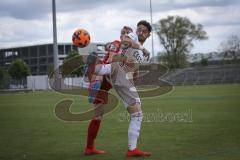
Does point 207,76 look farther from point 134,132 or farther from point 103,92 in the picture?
point 134,132

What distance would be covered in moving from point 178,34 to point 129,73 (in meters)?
98.2

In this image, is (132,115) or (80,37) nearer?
(132,115)

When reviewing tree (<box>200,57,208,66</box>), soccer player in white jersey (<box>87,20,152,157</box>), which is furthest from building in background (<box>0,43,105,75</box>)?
soccer player in white jersey (<box>87,20,152,157</box>)

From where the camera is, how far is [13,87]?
232ft

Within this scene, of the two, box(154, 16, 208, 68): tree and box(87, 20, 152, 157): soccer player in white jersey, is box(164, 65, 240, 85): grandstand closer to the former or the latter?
box(154, 16, 208, 68): tree

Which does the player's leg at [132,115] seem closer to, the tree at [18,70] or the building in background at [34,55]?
the tree at [18,70]

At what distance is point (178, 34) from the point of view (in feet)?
347

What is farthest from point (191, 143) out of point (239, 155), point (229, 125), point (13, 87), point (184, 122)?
point (13, 87)

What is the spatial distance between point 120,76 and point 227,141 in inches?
119

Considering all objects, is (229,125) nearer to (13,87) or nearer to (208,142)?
(208,142)

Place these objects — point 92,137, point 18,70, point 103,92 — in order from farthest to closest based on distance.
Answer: point 18,70, point 92,137, point 103,92

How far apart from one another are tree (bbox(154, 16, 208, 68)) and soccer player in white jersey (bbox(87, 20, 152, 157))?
97.2 meters

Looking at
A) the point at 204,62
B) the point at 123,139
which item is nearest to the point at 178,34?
the point at 204,62

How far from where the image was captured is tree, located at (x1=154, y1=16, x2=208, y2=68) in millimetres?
105750
